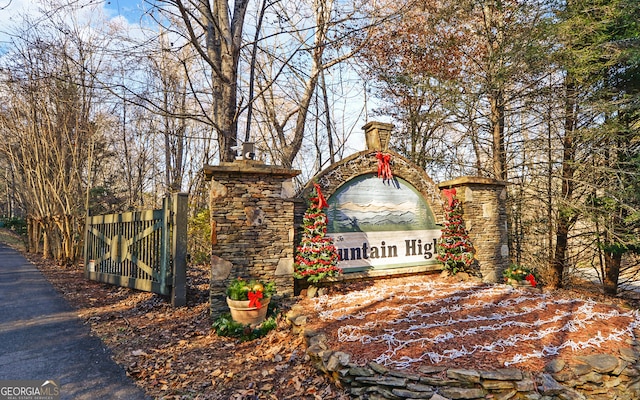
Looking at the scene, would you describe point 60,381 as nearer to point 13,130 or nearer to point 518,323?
point 518,323

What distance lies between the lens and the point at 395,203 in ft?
20.9

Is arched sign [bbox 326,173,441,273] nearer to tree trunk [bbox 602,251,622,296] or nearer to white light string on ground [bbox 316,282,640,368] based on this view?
white light string on ground [bbox 316,282,640,368]

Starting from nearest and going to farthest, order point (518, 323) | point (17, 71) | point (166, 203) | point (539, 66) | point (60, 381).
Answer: point (60, 381)
point (518, 323)
point (166, 203)
point (539, 66)
point (17, 71)

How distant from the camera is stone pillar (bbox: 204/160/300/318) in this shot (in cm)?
466

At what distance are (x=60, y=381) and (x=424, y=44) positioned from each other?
11.4m

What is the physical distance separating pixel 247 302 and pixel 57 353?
215 cm

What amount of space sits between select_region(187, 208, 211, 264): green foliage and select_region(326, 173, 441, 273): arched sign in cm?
498

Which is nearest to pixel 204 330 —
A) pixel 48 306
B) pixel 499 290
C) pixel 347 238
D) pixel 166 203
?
pixel 166 203

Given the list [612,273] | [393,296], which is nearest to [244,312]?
[393,296]

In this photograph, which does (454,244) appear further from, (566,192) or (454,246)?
(566,192)

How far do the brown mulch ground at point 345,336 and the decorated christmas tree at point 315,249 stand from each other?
411 millimetres

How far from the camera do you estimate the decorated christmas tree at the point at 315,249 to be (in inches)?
204

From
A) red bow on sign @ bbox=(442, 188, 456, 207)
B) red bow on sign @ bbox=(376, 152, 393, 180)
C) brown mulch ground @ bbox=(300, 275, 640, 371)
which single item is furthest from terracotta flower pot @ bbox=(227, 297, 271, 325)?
red bow on sign @ bbox=(442, 188, 456, 207)

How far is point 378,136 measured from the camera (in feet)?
20.9
